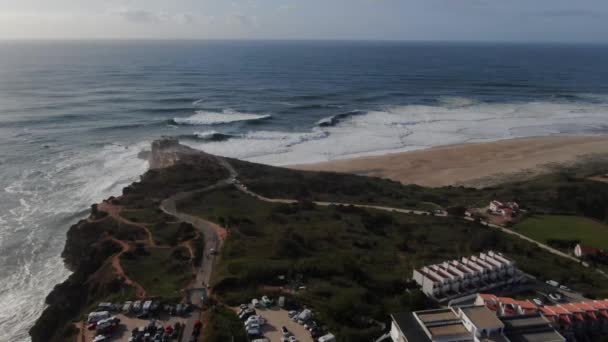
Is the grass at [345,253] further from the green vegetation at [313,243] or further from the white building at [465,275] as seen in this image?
the white building at [465,275]

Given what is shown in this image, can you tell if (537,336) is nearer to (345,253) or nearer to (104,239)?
(345,253)

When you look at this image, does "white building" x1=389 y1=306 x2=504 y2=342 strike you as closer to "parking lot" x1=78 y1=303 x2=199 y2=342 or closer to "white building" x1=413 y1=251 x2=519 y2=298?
"white building" x1=413 y1=251 x2=519 y2=298

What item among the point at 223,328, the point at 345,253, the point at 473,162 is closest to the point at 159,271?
the point at 223,328

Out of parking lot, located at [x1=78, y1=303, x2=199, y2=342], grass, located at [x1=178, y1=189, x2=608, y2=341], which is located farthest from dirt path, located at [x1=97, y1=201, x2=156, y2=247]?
parking lot, located at [x1=78, y1=303, x2=199, y2=342]

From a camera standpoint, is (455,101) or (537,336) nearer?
(537,336)

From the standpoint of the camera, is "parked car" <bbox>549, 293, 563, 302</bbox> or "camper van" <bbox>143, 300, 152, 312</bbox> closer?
"camper van" <bbox>143, 300, 152, 312</bbox>

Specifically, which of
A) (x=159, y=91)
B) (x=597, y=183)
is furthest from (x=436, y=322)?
(x=159, y=91)

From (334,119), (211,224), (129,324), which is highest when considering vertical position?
(334,119)
